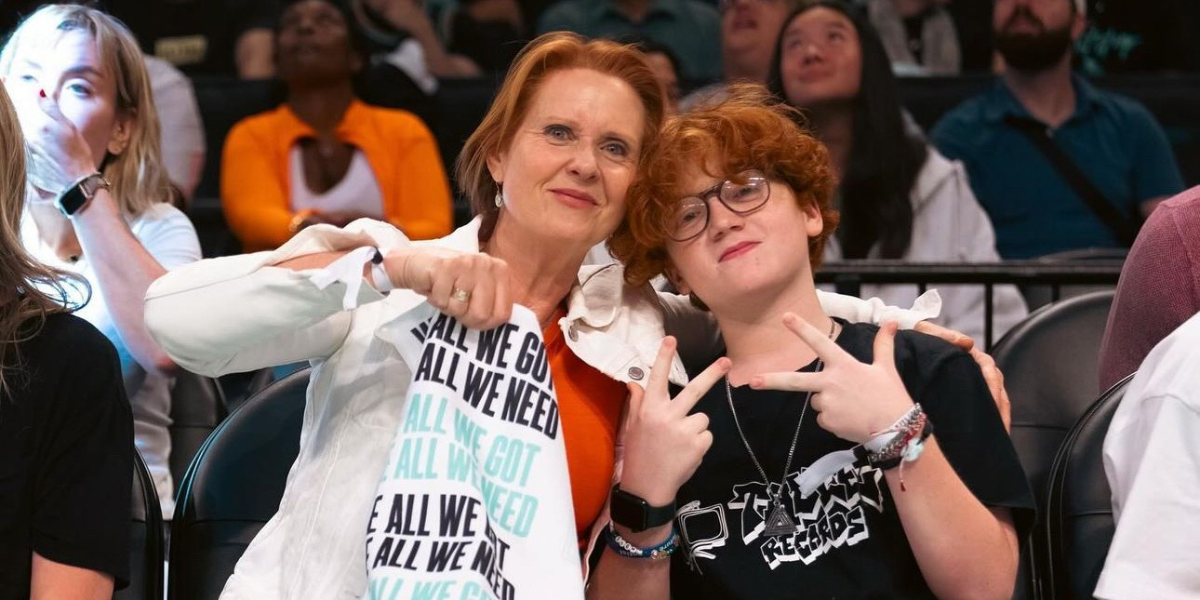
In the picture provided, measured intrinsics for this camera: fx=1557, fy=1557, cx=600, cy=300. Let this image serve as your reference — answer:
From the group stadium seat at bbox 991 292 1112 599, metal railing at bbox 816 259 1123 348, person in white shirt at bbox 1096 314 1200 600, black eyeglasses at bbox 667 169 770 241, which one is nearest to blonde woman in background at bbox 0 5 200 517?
black eyeglasses at bbox 667 169 770 241

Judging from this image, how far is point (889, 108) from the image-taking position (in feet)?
12.7

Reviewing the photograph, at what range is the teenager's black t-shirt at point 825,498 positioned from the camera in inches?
77.9

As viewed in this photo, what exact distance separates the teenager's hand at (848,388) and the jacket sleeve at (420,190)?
2404mm

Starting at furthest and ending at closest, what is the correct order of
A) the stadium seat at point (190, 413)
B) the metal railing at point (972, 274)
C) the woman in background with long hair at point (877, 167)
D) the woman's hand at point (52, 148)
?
the woman in background with long hair at point (877, 167) < the metal railing at point (972, 274) < the stadium seat at point (190, 413) < the woman's hand at point (52, 148)

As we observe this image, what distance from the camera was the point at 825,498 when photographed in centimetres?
203

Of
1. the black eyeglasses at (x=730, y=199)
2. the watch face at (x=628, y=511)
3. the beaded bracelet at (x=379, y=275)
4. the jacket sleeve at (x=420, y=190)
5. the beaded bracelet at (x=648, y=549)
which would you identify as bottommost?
the jacket sleeve at (x=420, y=190)

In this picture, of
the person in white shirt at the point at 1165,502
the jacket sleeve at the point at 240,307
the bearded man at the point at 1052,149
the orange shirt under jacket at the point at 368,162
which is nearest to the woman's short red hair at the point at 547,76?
the jacket sleeve at the point at 240,307

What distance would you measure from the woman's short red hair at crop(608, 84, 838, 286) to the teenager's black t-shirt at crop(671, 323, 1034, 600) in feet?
0.82

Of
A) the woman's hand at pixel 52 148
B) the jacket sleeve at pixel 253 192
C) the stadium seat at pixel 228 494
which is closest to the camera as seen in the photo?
the stadium seat at pixel 228 494

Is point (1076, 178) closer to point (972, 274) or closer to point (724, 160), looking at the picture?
point (972, 274)

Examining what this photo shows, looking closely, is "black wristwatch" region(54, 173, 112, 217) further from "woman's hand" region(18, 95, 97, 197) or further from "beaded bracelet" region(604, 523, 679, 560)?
"beaded bracelet" region(604, 523, 679, 560)

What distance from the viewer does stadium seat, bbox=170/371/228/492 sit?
2934 millimetres

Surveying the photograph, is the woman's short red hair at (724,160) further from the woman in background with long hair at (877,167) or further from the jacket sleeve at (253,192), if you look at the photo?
the jacket sleeve at (253,192)

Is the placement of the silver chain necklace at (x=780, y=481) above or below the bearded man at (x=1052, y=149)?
above
